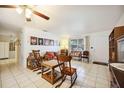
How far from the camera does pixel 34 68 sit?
12.3 ft

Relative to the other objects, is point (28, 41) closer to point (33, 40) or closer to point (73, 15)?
point (33, 40)

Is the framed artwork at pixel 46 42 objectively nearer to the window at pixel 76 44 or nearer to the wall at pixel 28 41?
the wall at pixel 28 41

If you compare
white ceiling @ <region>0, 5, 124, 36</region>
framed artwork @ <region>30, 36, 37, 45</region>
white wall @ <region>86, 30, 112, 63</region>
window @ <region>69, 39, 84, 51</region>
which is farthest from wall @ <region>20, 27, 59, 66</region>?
white wall @ <region>86, 30, 112, 63</region>

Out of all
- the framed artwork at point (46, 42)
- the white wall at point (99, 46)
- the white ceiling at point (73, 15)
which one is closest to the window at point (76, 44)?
the white wall at point (99, 46)

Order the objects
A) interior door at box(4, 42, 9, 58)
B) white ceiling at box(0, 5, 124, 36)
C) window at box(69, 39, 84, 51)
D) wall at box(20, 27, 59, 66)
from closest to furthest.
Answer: white ceiling at box(0, 5, 124, 36), wall at box(20, 27, 59, 66), window at box(69, 39, 84, 51), interior door at box(4, 42, 9, 58)

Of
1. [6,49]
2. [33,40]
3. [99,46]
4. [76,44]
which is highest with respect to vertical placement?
[33,40]

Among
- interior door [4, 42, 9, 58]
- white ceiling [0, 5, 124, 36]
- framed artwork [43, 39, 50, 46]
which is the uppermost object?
white ceiling [0, 5, 124, 36]

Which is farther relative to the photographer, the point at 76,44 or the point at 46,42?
the point at 76,44

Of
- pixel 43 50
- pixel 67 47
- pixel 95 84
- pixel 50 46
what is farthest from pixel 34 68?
pixel 67 47

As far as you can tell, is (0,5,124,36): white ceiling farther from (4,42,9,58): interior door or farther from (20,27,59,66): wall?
(4,42,9,58): interior door

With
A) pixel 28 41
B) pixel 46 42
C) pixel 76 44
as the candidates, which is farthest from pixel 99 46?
pixel 28 41

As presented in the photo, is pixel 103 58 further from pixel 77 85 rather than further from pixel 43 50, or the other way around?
pixel 43 50
